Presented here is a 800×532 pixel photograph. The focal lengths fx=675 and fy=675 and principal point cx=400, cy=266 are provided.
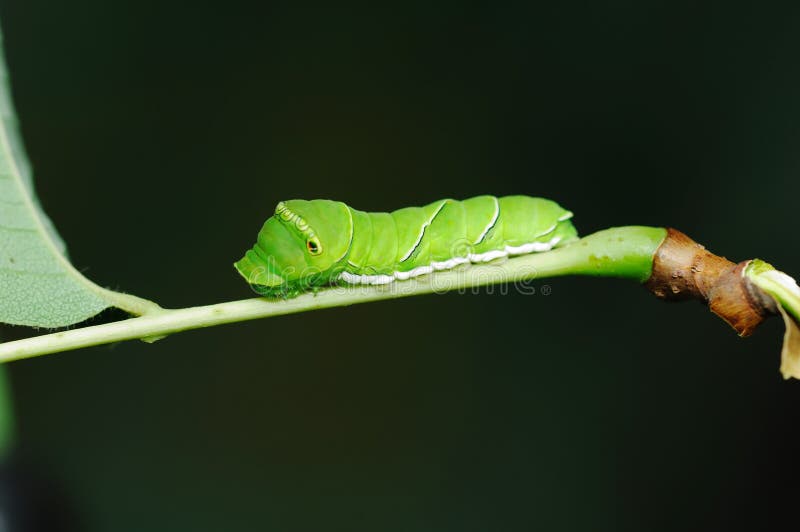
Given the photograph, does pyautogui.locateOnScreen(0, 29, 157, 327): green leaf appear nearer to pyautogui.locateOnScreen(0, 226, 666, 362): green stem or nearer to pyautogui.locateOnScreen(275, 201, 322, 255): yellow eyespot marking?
pyautogui.locateOnScreen(0, 226, 666, 362): green stem

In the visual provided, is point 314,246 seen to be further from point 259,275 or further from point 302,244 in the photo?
point 259,275

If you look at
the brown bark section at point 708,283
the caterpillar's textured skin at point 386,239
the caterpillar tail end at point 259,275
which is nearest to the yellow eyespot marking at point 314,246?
the caterpillar's textured skin at point 386,239

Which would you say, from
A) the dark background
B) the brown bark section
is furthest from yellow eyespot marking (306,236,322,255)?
the dark background

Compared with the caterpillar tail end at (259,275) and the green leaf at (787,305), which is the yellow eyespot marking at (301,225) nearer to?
the caterpillar tail end at (259,275)

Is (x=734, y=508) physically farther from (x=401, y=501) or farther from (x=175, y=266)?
(x=175, y=266)

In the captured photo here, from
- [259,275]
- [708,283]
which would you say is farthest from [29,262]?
[708,283]

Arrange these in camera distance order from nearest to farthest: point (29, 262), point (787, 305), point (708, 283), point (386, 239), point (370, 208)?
point (787, 305), point (708, 283), point (29, 262), point (386, 239), point (370, 208)
